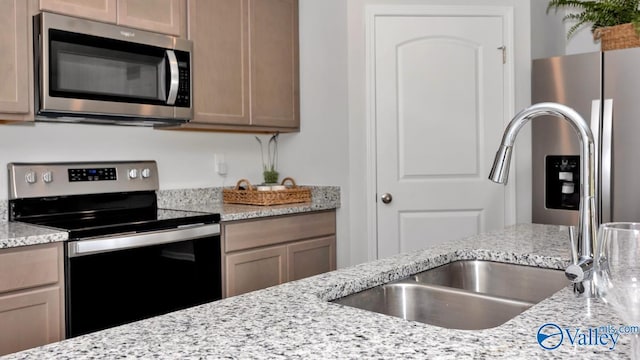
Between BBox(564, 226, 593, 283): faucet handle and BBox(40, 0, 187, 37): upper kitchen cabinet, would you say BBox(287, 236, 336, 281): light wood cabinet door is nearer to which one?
BBox(40, 0, 187, 37): upper kitchen cabinet

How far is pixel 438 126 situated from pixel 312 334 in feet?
8.24

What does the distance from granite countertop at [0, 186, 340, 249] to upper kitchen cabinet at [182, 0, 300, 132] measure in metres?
0.42

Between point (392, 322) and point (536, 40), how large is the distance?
110 inches

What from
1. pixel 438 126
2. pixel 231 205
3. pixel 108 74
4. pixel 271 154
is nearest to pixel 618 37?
pixel 438 126

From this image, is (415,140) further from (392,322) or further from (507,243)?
(392,322)

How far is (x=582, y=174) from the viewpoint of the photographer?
1090 mm

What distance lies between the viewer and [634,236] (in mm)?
704

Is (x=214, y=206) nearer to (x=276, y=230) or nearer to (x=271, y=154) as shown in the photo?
(x=276, y=230)

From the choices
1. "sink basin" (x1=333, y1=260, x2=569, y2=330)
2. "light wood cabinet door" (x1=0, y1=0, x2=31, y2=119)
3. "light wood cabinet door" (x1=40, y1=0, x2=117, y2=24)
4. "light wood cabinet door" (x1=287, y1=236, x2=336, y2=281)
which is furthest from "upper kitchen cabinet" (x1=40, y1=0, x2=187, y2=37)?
"sink basin" (x1=333, y1=260, x2=569, y2=330)

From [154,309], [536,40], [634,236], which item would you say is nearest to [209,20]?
[154,309]

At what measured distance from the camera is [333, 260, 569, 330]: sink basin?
120 cm

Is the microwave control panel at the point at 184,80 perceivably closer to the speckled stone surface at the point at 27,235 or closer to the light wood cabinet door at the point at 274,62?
the light wood cabinet door at the point at 274,62

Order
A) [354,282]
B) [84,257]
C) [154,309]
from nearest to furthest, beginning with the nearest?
[354,282] < [84,257] < [154,309]

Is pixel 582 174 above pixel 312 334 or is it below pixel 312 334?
above
